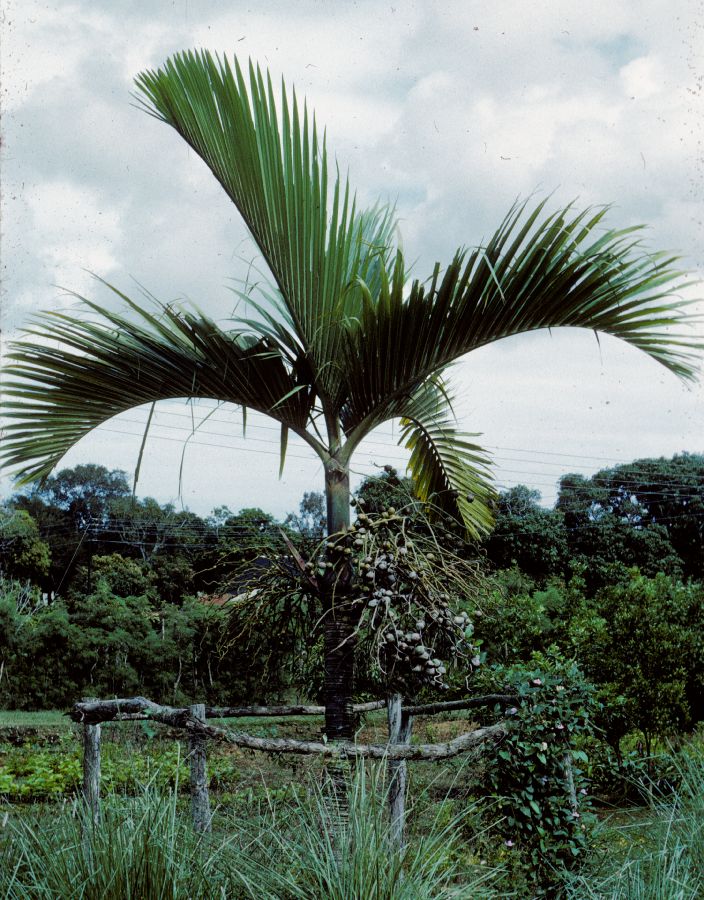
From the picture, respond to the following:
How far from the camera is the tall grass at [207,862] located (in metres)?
2.34

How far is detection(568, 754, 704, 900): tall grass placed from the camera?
8.86 ft

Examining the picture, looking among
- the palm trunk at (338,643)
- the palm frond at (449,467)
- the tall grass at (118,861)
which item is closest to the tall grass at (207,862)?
the tall grass at (118,861)

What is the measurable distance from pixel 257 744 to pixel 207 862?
83 cm

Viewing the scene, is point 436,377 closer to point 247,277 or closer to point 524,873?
point 247,277

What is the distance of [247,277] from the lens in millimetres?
3656

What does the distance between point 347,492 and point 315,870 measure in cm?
161

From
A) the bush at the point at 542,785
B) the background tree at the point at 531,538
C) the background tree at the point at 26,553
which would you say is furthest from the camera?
the background tree at the point at 531,538

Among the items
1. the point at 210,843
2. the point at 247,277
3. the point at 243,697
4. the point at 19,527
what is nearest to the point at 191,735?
the point at 210,843

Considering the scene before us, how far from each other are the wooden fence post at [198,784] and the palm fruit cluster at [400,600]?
0.80 metres

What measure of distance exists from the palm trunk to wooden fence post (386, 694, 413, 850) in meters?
0.26

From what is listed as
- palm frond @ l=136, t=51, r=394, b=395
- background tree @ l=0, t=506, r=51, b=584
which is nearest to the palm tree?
palm frond @ l=136, t=51, r=394, b=395

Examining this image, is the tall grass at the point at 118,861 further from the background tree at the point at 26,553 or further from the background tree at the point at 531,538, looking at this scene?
the background tree at the point at 531,538

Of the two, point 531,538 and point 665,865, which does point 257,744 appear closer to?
point 665,865

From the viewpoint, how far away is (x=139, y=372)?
12.1 ft
